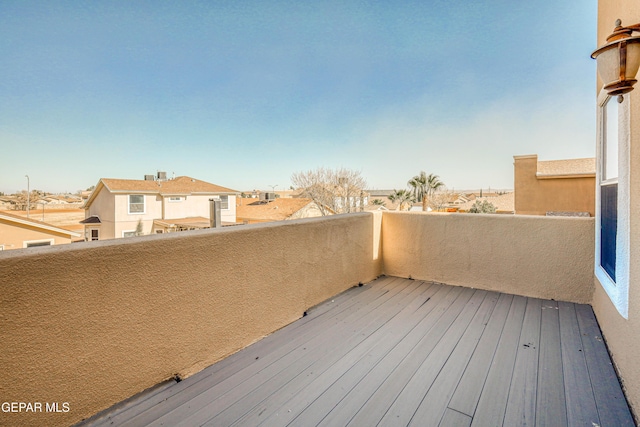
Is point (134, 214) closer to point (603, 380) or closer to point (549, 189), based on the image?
point (603, 380)

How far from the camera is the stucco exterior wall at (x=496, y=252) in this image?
118 inches

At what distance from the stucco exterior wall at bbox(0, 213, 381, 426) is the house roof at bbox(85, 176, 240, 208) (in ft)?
49.2

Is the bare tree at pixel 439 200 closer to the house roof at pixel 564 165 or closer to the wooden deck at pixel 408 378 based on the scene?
the house roof at pixel 564 165

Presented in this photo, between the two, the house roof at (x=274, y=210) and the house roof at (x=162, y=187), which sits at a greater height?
the house roof at (x=162, y=187)

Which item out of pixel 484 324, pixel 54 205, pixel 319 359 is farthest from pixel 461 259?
pixel 54 205

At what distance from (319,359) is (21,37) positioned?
556 inches

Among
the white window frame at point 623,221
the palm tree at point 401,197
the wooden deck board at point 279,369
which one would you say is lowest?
the wooden deck board at point 279,369

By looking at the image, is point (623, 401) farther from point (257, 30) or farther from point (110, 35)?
point (110, 35)

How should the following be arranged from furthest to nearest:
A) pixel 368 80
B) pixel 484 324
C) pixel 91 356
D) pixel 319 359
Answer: pixel 368 80 → pixel 484 324 → pixel 319 359 → pixel 91 356

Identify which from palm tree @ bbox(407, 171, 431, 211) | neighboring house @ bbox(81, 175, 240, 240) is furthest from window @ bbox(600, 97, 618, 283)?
palm tree @ bbox(407, 171, 431, 211)

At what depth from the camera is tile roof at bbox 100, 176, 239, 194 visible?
1437 centimetres

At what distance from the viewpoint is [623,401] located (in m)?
1.57

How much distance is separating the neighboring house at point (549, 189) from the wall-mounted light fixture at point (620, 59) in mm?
7465

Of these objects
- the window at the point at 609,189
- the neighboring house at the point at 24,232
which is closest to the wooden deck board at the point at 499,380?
the window at the point at 609,189
